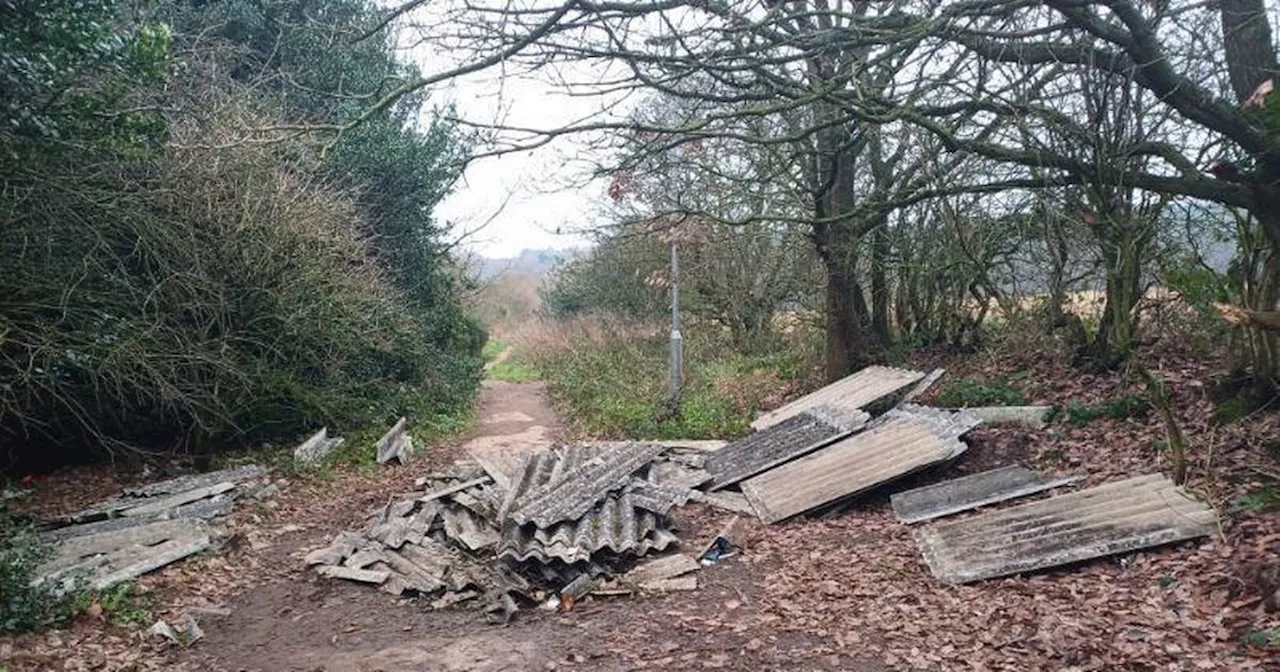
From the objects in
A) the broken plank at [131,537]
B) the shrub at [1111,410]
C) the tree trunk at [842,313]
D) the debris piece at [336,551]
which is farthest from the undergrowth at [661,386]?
the broken plank at [131,537]

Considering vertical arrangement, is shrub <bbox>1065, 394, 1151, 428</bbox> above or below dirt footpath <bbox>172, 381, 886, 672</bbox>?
above

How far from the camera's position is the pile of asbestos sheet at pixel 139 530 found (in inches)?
259

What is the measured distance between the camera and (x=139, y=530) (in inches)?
292

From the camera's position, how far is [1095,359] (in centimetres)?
945

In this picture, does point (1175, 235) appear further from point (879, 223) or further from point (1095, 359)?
point (879, 223)

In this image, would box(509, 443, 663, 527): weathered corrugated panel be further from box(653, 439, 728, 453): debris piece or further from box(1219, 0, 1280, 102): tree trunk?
box(1219, 0, 1280, 102): tree trunk

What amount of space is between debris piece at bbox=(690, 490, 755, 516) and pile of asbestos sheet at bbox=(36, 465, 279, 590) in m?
4.90

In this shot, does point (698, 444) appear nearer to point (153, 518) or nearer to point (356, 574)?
point (356, 574)

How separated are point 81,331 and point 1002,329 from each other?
38.8 ft

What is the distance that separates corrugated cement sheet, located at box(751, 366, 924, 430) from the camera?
402 inches

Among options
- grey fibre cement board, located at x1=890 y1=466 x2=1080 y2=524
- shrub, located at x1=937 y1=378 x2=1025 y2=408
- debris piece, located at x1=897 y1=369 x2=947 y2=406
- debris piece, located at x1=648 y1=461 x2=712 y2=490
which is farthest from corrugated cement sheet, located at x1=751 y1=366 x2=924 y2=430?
grey fibre cement board, located at x1=890 y1=466 x2=1080 y2=524

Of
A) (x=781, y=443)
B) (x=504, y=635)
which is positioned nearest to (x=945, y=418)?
(x=781, y=443)

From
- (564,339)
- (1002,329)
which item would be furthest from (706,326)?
(1002,329)

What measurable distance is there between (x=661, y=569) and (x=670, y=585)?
0.32 metres
